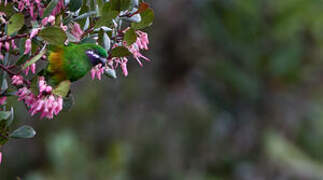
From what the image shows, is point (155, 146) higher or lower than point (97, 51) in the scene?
lower

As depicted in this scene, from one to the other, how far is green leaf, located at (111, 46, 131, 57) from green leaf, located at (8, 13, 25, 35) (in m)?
Result: 0.18

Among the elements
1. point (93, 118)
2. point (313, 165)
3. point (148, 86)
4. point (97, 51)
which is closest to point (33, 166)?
point (93, 118)

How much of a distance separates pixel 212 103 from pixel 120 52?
6.15 metres

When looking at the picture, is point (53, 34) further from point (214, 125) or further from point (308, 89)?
point (308, 89)

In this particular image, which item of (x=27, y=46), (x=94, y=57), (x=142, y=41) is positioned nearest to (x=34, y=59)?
(x=27, y=46)

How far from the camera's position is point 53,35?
0.94m

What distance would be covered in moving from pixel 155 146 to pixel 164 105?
1633mm

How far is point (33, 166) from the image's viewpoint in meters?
5.95

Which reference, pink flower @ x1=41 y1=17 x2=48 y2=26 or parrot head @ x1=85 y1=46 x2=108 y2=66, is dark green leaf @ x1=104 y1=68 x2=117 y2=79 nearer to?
parrot head @ x1=85 y1=46 x2=108 y2=66

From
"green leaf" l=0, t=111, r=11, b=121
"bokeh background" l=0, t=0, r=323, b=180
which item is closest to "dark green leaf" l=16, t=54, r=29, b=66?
"green leaf" l=0, t=111, r=11, b=121

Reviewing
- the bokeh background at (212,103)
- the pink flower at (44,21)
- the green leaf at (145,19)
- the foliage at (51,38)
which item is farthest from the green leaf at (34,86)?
the bokeh background at (212,103)

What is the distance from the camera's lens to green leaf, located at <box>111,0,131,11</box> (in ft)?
3.29

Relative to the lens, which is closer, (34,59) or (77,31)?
(34,59)

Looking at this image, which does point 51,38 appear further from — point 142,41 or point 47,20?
point 142,41
